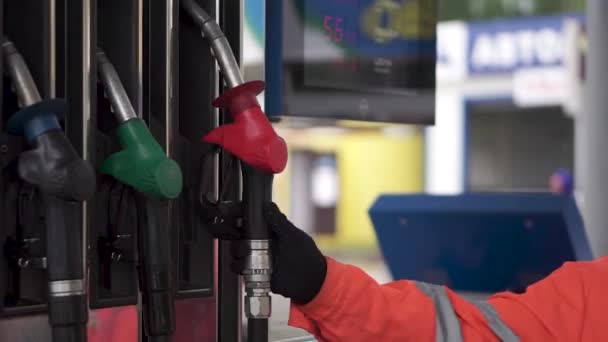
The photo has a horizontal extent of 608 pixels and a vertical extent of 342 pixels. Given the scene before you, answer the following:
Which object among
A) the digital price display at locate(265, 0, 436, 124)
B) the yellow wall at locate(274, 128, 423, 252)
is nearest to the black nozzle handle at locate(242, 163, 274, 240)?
the digital price display at locate(265, 0, 436, 124)

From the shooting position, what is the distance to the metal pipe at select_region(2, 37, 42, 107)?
34.0 inches

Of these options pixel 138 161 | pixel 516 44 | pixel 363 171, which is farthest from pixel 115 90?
pixel 363 171

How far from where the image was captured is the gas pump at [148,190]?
92 cm

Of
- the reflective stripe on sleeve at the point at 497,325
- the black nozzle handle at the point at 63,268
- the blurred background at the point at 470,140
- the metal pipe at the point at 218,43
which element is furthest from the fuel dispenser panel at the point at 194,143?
A: the blurred background at the point at 470,140

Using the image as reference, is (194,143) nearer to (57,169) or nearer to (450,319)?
(57,169)

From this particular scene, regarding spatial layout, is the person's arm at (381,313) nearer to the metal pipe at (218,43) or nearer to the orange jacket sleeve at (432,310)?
the orange jacket sleeve at (432,310)

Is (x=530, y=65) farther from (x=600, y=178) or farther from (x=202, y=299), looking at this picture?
(x=202, y=299)

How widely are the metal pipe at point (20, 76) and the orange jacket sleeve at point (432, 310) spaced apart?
1.56 ft

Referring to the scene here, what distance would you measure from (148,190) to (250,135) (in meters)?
0.12

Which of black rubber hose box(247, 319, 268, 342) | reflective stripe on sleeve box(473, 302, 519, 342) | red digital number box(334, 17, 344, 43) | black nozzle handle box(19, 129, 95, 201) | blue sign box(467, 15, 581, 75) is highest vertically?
blue sign box(467, 15, 581, 75)

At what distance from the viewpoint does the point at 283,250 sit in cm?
107

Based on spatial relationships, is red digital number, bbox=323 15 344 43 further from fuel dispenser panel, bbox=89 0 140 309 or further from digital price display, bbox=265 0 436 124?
fuel dispenser panel, bbox=89 0 140 309

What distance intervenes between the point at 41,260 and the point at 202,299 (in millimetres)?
285

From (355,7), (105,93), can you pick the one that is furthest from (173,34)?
(355,7)
